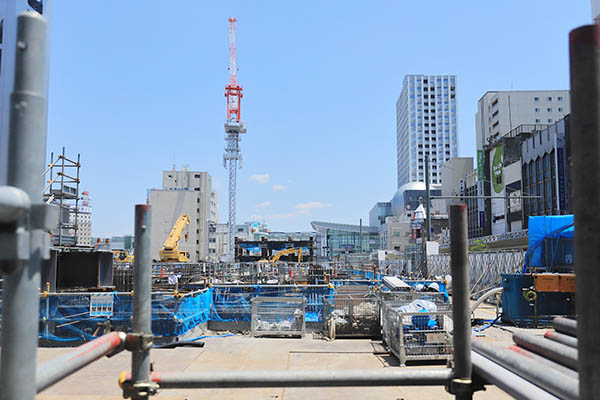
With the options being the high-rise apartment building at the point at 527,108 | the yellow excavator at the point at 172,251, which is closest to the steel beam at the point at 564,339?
the yellow excavator at the point at 172,251

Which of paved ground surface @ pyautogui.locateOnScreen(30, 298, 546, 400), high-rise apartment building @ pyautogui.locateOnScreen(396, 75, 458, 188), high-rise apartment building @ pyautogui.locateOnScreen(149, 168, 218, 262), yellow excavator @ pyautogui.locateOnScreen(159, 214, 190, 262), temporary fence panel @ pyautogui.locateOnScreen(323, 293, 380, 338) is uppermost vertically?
high-rise apartment building @ pyautogui.locateOnScreen(396, 75, 458, 188)

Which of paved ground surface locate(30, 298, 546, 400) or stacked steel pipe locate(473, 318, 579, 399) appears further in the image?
paved ground surface locate(30, 298, 546, 400)

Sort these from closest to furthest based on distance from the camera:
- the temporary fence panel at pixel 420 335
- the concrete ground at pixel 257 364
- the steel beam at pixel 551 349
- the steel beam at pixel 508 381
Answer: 1. the steel beam at pixel 508 381
2. the steel beam at pixel 551 349
3. the concrete ground at pixel 257 364
4. the temporary fence panel at pixel 420 335

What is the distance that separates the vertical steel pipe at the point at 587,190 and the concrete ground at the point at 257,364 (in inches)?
255

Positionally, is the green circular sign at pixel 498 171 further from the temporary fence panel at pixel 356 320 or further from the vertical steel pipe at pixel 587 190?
the vertical steel pipe at pixel 587 190

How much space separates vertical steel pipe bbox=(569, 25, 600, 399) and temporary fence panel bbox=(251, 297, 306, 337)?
12.3 meters

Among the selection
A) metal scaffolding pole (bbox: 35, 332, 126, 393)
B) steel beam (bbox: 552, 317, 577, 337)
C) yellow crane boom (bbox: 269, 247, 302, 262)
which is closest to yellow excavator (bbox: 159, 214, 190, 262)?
yellow crane boom (bbox: 269, 247, 302, 262)

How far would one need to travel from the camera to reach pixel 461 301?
3.05 meters

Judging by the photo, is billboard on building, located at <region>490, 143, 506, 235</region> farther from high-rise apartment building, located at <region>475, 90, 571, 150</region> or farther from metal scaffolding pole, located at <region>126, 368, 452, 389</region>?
metal scaffolding pole, located at <region>126, 368, 452, 389</region>

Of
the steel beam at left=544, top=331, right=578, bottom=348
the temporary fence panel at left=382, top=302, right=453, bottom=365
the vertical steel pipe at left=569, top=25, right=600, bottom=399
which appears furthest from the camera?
Answer: the temporary fence panel at left=382, top=302, right=453, bottom=365

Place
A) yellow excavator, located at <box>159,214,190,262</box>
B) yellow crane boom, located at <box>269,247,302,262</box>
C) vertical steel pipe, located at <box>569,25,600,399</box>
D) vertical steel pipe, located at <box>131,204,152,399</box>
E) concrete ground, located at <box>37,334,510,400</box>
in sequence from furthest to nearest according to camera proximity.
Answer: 1. yellow excavator, located at <box>159,214,190,262</box>
2. yellow crane boom, located at <box>269,247,302,262</box>
3. concrete ground, located at <box>37,334,510,400</box>
4. vertical steel pipe, located at <box>131,204,152,399</box>
5. vertical steel pipe, located at <box>569,25,600,399</box>

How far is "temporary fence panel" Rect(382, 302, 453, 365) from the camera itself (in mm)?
10398

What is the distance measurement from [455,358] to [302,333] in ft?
36.0

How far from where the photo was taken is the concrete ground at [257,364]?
7926 millimetres
